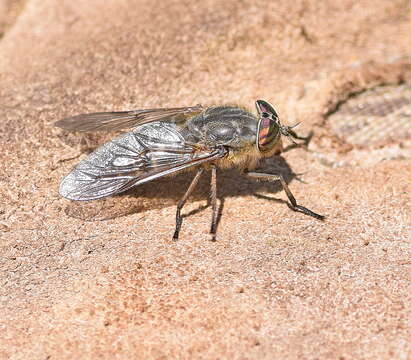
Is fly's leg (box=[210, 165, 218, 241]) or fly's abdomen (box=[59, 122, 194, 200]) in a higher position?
fly's abdomen (box=[59, 122, 194, 200])

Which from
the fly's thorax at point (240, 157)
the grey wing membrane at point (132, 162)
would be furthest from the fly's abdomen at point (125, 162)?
the fly's thorax at point (240, 157)

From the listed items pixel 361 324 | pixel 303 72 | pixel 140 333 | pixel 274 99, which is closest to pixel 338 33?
pixel 303 72

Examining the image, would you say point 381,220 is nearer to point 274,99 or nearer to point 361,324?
point 361,324

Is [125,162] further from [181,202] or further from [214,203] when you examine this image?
[214,203]

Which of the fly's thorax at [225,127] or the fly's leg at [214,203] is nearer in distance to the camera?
the fly's leg at [214,203]

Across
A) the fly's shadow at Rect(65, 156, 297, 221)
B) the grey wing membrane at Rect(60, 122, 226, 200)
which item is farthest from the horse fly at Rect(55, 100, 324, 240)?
the fly's shadow at Rect(65, 156, 297, 221)

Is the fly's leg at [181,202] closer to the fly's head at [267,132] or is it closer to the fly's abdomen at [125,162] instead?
the fly's abdomen at [125,162]

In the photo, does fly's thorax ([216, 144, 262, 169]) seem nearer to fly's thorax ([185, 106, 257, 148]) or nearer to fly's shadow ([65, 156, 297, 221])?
fly's thorax ([185, 106, 257, 148])
